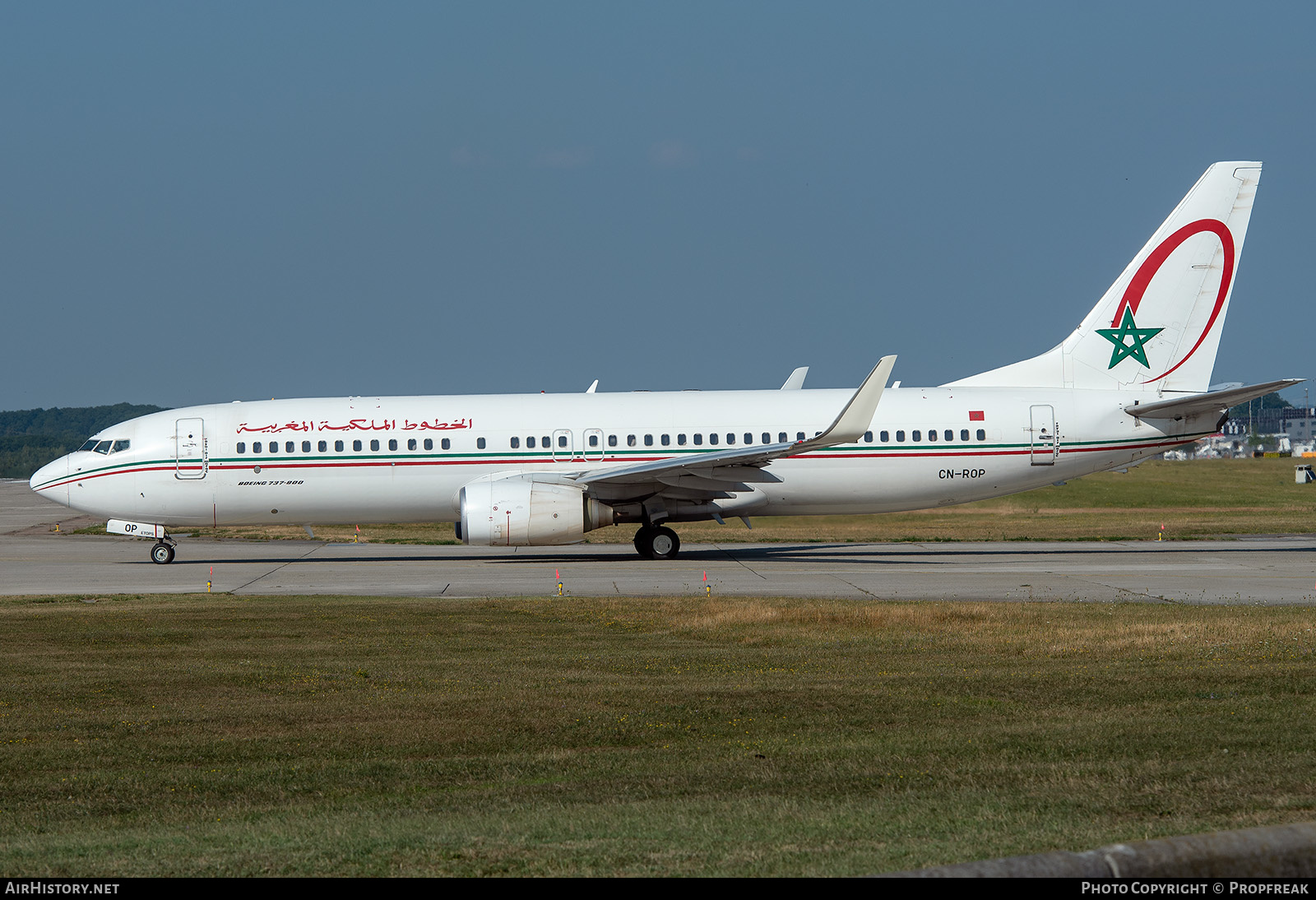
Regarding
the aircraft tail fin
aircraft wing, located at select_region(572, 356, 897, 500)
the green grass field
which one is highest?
the aircraft tail fin

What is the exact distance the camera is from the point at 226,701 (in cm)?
1018

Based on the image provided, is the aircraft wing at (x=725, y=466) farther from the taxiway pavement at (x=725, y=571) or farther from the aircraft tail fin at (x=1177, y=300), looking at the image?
the aircraft tail fin at (x=1177, y=300)

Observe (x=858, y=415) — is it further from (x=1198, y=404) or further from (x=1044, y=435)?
(x=1198, y=404)

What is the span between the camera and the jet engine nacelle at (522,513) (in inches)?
976

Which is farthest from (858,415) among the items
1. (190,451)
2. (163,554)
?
(163,554)

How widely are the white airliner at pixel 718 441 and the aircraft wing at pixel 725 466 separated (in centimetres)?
24

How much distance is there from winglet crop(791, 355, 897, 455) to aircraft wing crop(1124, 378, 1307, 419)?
6813mm

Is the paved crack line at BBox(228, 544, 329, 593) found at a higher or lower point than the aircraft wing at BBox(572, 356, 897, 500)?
lower

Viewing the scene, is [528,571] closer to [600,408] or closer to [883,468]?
[600,408]

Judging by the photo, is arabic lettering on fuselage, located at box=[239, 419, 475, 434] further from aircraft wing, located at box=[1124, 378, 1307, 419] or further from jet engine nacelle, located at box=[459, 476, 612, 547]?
aircraft wing, located at box=[1124, 378, 1307, 419]

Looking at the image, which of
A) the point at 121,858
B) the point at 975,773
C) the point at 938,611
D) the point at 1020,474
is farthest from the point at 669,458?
the point at 121,858

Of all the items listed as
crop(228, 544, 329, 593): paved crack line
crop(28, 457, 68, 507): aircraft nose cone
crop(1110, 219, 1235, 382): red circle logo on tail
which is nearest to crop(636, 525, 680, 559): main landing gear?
crop(228, 544, 329, 593): paved crack line

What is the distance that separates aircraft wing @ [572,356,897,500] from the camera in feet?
77.7
